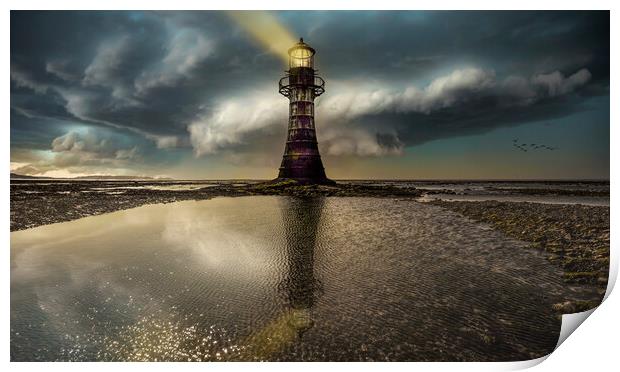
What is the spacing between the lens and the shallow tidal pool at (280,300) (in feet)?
13.9

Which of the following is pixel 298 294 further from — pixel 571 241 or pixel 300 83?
pixel 300 83

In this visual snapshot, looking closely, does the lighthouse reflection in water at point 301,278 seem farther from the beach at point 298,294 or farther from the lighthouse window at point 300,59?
the lighthouse window at point 300,59

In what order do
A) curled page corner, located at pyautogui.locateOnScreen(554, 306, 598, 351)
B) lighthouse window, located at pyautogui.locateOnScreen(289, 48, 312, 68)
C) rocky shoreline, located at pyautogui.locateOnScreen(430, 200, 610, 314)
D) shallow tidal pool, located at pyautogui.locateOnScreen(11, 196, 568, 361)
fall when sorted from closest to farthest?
shallow tidal pool, located at pyautogui.locateOnScreen(11, 196, 568, 361) → curled page corner, located at pyautogui.locateOnScreen(554, 306, 598, 351) → rocky shoreline, located at pyautogui.locateOnScreen(430, 200, 610, 314) → lighthouse window, located at pyautogui.locateOnScreen(289, 48, 312, 68)

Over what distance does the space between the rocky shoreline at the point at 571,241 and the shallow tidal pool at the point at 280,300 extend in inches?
15.3

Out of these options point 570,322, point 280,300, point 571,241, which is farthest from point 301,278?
point 571,241

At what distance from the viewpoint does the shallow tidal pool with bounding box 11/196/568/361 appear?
424cm

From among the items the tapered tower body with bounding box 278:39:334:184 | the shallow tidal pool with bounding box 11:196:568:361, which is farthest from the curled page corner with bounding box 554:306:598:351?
the tapered tower body with bounding box 278:39:334:184

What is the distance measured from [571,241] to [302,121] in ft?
87.1

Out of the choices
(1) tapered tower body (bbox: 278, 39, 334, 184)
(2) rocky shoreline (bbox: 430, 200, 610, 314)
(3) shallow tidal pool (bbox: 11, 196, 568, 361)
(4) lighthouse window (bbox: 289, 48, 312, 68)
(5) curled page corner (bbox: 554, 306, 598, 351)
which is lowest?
(5) curled page corner (bbox: 554, 306, 598, 351)

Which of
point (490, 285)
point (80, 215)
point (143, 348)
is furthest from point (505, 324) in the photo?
point (80, 215)

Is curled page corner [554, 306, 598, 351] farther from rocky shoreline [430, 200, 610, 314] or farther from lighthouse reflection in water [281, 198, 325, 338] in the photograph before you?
lighthouse reflection in water [281, 198, 325, 338]

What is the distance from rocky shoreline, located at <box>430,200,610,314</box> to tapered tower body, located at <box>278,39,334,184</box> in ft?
64.2

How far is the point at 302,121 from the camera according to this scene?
33375 mm

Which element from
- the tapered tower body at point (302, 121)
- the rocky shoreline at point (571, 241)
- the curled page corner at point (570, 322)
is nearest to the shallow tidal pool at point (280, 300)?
the curled page corner at point (570, 322)
